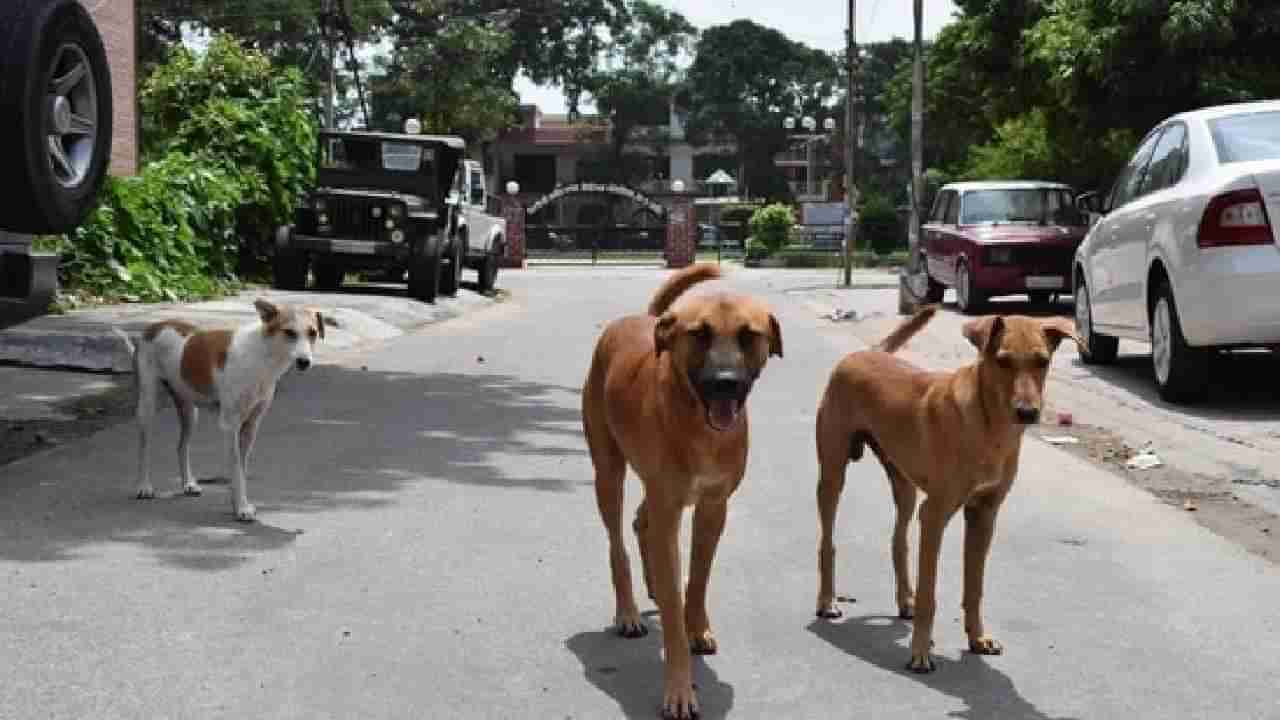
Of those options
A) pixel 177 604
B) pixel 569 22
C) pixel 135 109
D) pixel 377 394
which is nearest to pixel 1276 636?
pixel 177 604

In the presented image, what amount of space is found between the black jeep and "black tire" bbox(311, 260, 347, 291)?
15 millimetres

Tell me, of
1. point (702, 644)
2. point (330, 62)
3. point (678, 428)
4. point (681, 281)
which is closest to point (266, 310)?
point (681, 281)

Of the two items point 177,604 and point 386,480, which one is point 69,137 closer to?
point 386,480

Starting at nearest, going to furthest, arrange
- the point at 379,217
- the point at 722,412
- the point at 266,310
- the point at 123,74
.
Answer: the point at 722,412 < the point at 266,310 < the point at 379,217 < the point at 123,74

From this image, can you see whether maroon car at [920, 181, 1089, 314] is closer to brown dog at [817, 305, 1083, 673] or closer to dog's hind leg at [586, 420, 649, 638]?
brown dog at [817, 305, 1083, 673]

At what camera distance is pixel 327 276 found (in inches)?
1043

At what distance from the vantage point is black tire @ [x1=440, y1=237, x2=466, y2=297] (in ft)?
89.9

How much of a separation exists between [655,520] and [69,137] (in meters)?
5.04

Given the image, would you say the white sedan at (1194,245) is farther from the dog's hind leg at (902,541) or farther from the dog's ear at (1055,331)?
the dog's ear at (1055,331)

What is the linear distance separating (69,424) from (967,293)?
13484 mm

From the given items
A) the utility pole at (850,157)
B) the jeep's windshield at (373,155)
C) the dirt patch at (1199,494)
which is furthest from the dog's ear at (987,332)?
the utility pole at (850,157)

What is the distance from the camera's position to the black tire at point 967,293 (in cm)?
2145

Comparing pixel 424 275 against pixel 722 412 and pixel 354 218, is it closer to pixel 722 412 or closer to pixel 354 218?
pixel 354 218

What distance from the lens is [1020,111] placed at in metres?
26.4
